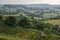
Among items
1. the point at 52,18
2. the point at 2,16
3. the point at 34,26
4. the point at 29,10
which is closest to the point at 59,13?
the point at 52,18

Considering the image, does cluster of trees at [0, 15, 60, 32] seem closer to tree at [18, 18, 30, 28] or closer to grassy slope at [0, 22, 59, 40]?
tree at [18, 18, 30, 28]

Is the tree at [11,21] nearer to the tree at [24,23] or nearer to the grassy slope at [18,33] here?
the grassy slope at [18,33]

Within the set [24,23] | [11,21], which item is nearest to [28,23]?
[24,23]

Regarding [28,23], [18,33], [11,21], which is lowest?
[18,33]

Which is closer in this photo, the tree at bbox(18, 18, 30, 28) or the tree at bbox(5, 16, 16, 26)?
the tree at bbox(18, 18, 30, 28)

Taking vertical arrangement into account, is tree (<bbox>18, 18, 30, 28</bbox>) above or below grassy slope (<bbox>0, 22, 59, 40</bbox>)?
above

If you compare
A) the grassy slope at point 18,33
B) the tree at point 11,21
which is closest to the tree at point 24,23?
the grassy slope at point 18,33

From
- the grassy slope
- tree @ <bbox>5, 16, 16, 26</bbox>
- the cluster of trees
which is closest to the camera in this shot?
the grassy slope

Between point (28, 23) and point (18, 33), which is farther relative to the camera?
point (28, 23)

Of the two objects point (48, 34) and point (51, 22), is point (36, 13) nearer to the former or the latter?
point (51, 22)

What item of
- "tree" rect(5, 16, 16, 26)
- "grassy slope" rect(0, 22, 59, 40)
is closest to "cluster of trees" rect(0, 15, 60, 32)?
"tree" rect(5, 16, 16, 26)

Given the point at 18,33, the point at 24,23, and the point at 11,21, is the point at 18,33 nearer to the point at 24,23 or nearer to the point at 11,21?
the point at 24,23
